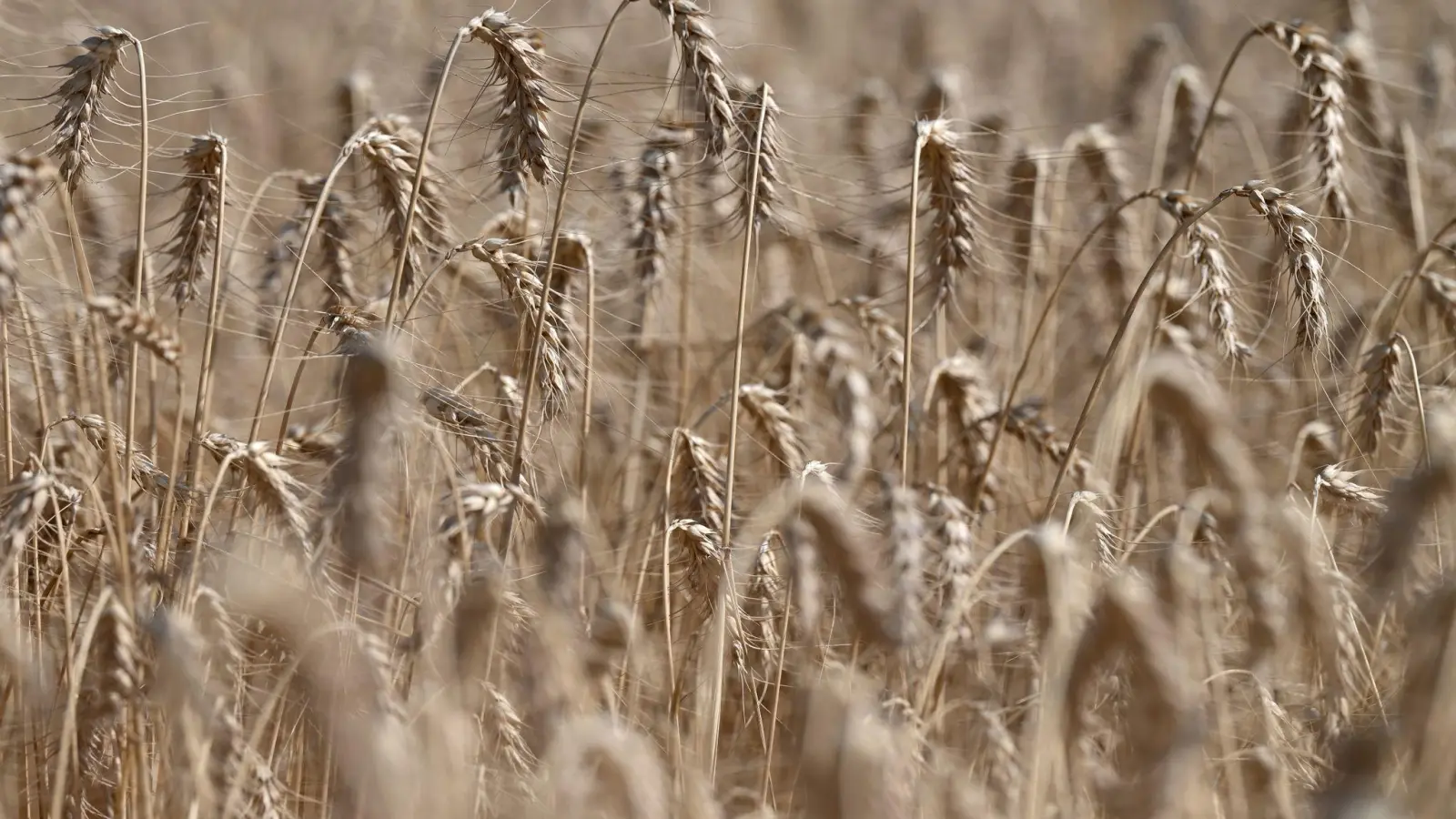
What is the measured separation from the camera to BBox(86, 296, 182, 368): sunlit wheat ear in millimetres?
1410

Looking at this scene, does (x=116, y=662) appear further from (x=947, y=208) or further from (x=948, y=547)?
(x=947, y=208)

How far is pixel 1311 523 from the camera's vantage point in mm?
1708

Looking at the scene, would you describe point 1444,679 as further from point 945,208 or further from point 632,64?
point 632,64

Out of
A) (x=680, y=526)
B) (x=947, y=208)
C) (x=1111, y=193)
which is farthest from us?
(x=1111, y=193)

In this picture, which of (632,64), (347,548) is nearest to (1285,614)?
(347,548)

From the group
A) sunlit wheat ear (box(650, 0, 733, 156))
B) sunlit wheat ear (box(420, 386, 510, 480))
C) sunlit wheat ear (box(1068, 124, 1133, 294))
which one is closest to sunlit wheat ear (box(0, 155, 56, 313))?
sunlit wheat ear (box(420, 386, 510, 480))

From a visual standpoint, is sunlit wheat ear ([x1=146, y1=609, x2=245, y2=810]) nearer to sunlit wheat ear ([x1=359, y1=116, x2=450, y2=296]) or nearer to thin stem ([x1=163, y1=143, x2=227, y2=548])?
thin stem ([x1=163, y1=143, x2=227, y2=548])

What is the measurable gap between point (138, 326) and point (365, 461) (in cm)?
41

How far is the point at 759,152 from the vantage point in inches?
74.0

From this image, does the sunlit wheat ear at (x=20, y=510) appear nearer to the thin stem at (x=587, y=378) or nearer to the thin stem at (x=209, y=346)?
the thin stem at (x=209, y=346)

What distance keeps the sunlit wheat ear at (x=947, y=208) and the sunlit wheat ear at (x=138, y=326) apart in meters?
1.33

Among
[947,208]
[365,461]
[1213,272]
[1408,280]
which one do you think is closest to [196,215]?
[365,461]

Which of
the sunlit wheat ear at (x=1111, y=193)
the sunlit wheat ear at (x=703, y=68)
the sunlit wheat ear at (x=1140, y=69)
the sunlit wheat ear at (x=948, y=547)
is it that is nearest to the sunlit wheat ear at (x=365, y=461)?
the sunlit wheat ear at (x=703, y=68)

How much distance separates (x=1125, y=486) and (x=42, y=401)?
2184 mm
